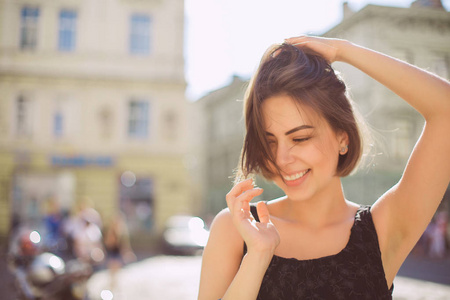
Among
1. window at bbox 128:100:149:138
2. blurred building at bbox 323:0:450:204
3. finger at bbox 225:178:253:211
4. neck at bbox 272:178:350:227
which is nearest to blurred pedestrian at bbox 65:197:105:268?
blurred building at bbox 323:0:450:204

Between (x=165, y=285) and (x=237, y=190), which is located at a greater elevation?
(x=237, y=190)

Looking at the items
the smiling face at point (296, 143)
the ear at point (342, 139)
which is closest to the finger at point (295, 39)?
the smiling face at point (296, 143)

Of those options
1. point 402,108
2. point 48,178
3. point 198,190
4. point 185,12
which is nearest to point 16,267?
point 402,108

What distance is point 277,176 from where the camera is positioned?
145cm

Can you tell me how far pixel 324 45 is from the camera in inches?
55.2

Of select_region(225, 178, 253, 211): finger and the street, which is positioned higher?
select_region(225, 178, 253, 211): finger

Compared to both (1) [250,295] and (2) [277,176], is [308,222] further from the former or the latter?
(1) [250,295]

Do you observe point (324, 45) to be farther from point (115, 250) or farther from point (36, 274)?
point (115, 250)

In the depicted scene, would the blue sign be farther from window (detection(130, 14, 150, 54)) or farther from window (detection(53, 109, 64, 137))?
window (detection(130, 14, 150, 54))

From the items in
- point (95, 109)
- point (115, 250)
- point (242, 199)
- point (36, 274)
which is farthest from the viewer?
point (95, 109)

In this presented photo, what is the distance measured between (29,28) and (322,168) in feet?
52.9

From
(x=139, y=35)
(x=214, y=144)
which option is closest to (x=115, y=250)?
(x=139, y=35)

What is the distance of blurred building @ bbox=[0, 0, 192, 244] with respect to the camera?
15.4m

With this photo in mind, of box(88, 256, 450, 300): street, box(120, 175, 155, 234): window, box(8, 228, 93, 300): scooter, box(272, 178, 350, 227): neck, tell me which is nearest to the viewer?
box(272, 178, 350, 227): neck
